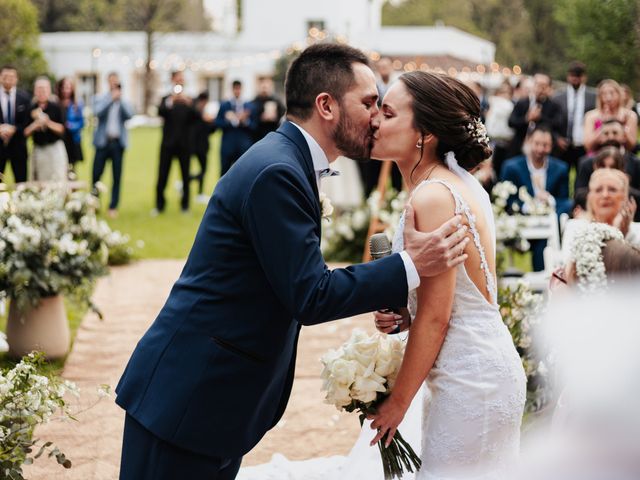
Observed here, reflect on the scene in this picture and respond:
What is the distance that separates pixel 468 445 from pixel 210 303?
980 mm

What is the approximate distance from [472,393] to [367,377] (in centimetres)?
35

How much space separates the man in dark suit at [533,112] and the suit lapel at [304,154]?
34.2ft

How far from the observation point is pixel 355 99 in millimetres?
3104

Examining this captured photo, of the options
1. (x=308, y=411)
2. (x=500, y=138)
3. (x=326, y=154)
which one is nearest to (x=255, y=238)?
(x=326, y=154)

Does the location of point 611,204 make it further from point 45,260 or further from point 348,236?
point 348,236

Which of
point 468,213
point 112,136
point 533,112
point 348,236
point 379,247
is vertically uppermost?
point 468,213

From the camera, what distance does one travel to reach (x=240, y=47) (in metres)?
55.7

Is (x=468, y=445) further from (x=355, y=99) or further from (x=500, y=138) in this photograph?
(x=500, y=138)

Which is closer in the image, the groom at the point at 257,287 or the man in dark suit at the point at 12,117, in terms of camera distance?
the groom at the point at 257,287

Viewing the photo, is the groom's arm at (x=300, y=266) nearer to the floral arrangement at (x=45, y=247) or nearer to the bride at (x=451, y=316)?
the bride at (x=451, y=316)

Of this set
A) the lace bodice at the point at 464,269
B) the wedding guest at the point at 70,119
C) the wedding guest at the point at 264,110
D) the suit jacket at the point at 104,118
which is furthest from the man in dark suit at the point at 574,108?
the lace bodice at the point at 464,269

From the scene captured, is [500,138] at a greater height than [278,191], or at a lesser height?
lesser

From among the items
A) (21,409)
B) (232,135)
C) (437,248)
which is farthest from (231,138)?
(437,248)

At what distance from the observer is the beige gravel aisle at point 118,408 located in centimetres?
529
